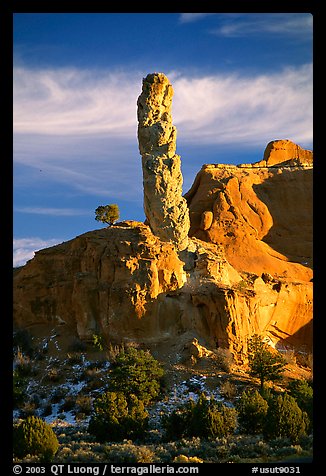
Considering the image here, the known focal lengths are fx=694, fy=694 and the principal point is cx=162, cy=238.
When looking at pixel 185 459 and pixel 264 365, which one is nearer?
pixel 185 459

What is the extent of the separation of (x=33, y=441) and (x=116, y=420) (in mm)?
4273

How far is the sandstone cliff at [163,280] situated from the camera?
35.2 metres

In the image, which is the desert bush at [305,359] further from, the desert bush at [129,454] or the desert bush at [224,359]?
the desert bush at [129,454]

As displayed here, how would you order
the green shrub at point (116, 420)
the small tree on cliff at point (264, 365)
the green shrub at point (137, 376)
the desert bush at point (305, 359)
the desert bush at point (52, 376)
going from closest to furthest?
1. the green shrub at point (116, 420)
2. the green shrub at point (137, 376)
3. the small tree on cliff at point (264, 365)
4. the desert bush at point (52, 376)
5. the desert bush at point (305, 359)

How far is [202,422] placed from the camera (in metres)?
25.7

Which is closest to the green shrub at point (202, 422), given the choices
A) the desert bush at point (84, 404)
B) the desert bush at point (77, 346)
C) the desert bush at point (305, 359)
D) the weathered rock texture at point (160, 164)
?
the desert bush at point (84, 404)

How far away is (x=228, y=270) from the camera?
4209 cm

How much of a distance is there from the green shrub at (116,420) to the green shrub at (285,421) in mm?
4828

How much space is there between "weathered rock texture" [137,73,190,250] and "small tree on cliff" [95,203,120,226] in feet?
23.1

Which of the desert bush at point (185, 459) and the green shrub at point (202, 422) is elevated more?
the green shrub at point (202, 422)

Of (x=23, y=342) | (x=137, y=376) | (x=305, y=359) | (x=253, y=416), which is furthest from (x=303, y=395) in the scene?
(x=23, y=342)

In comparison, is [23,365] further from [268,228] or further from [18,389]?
[268,228]

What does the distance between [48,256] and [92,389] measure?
34.2ft
